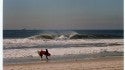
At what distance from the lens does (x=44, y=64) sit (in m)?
3.88

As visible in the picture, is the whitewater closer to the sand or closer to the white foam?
the white foam

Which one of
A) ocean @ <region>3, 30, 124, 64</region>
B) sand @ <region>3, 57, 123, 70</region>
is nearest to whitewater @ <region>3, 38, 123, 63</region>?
ocean @ <region>3, 30, 124, 64</region>

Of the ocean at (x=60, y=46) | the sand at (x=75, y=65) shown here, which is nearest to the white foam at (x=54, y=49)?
the ocean at (x=60, y=46)

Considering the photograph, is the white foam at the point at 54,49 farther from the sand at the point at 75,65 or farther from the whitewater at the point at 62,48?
the sand at the point at 75,65

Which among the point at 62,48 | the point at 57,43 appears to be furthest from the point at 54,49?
the point at 57,43

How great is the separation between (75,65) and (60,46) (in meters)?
0.93

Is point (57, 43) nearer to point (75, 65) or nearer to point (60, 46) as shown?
point (60, 46)

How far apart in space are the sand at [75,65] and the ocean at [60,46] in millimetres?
124

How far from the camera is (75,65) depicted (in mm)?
3832

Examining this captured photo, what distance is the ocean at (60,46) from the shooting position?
4.12 meters

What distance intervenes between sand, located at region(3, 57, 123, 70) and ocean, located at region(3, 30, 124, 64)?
12cm

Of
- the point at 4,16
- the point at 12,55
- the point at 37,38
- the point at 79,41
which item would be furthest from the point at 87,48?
the point at 4,16

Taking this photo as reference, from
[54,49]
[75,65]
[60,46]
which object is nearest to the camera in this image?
[75,65]

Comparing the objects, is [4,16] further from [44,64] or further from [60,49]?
[60,49]
